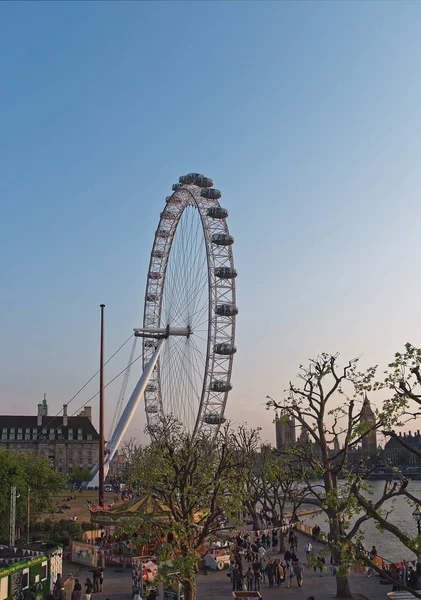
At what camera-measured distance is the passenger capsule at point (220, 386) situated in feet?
166

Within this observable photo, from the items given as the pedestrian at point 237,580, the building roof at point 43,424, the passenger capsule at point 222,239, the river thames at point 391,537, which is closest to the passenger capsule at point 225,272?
the passenger capsule at point 222,239

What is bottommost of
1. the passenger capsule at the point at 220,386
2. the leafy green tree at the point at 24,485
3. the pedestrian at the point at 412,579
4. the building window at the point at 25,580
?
the pedestrian at the point at 412,579

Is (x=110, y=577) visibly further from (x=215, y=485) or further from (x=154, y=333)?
(x=154, y=333)

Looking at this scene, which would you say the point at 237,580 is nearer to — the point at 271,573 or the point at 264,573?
the point at 271,573

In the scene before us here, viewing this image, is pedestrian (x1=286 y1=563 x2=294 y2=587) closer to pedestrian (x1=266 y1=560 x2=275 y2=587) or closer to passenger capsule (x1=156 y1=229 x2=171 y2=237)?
pedestrian (x1=266 y1=560 x2=275 y2=587)

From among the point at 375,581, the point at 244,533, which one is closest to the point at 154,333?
the point at 244,533

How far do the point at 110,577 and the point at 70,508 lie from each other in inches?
1261

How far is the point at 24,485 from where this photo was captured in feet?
137

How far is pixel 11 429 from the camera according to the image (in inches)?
5226

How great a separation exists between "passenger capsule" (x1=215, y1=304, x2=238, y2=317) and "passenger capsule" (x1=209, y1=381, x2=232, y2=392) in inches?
213

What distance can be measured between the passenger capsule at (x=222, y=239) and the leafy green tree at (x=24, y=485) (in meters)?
22.0

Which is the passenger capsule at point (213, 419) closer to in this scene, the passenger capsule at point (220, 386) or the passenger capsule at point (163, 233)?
the passenger capsule at point (220, 386)

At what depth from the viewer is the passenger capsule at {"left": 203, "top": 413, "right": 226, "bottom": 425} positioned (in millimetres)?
51062

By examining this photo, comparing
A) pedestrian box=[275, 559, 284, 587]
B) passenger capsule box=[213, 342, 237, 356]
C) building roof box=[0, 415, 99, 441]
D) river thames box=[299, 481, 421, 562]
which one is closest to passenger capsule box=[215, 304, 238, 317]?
passenger capsule box=[213, 342, 237, 356]
